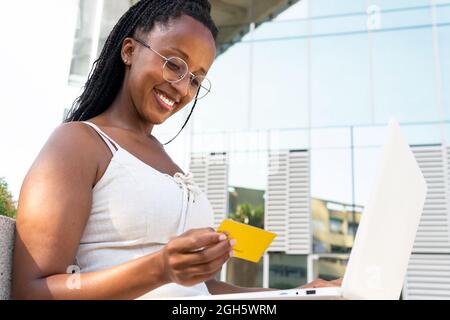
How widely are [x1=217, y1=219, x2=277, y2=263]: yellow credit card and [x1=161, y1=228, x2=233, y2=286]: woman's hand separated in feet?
0.23

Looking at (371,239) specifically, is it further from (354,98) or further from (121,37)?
(354,98)

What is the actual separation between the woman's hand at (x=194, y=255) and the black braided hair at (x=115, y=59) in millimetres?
740

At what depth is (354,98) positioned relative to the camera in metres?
7.27

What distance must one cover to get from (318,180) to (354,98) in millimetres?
1244

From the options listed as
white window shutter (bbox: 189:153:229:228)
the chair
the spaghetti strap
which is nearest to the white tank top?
the spaghetti strap

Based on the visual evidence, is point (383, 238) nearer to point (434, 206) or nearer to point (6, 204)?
point (6, 204)

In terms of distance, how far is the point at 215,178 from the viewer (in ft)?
24.6

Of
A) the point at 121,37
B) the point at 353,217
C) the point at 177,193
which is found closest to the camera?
the point at 177,193

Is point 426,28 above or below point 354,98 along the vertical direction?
above

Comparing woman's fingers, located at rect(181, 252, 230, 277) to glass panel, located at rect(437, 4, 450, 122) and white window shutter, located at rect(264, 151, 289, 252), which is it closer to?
white window shutter, located at rect(264, 151, 289, 252)

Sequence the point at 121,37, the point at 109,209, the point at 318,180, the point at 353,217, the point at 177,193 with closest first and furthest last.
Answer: the point at 109,209 < the point at 177,193 < the point at 121,37 < the point at 353,217 < the point at 318,180

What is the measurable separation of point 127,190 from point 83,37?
13.9 feet

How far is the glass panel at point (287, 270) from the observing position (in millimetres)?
6777
